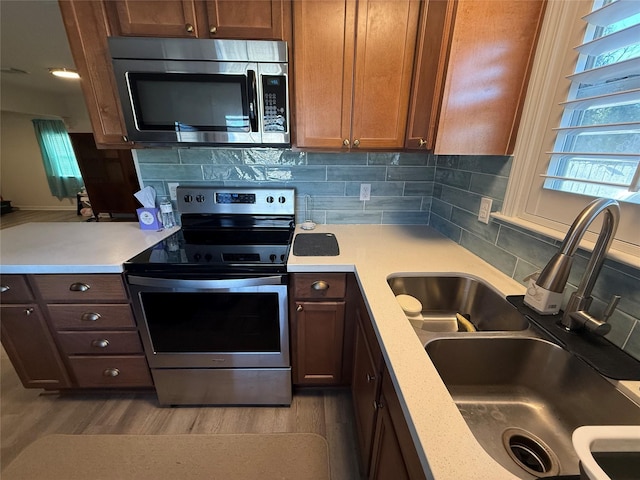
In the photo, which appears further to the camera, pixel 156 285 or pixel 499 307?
pixel 156 285

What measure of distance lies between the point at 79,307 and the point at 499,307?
1878 millimetres

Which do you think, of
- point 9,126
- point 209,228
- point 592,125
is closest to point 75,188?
point 9,126

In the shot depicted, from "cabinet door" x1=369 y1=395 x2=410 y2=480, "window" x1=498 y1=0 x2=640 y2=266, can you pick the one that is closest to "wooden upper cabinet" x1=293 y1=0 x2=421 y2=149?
"window" x1=498 y1=0 x2=640 y2=266

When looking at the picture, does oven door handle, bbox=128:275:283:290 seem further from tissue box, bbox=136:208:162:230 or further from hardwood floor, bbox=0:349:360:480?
hardwood floor, bbox=0:349:360:480

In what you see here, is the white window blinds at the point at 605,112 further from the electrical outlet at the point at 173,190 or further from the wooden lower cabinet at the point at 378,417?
the electrical outlet at the point at 173,190

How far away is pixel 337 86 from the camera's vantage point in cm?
124

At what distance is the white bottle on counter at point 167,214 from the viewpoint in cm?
164

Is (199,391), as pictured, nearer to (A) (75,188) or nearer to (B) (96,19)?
(B) (96,19)

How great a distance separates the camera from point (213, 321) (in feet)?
4.28

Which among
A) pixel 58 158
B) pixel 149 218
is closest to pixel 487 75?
pixel 149 218

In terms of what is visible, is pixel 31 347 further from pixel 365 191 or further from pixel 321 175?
pixel 365 191

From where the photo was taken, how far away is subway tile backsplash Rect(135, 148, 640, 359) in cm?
140

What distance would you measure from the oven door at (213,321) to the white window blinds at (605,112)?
1.16 meters

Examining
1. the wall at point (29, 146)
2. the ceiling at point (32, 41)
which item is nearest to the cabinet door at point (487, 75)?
the ceiling at point (32, 41)
